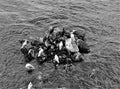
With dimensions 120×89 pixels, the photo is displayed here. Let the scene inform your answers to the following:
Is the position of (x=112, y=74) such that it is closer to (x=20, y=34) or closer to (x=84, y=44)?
(x=84, y=44)

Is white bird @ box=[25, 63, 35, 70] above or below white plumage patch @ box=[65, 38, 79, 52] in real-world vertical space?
below

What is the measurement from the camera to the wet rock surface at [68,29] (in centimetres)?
1830

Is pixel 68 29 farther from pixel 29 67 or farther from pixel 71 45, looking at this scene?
pixel 29 67

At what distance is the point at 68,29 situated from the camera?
2670cm

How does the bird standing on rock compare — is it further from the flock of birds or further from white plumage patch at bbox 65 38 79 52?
white plumage patch at bbox 65 38 79 52

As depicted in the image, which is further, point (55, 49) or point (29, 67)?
point (55, 49)

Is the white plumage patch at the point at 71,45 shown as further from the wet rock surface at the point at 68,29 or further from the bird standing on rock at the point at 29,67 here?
the bird standing on rock at the point at 29,67

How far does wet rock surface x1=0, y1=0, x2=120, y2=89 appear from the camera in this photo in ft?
60.0

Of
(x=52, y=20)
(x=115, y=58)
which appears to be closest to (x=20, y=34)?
(x=52, y=20)

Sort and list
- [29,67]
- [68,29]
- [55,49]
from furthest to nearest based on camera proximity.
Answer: [68,29] < [55,49] < [29,67]

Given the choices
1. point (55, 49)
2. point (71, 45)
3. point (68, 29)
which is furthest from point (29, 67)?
point (68, 29)

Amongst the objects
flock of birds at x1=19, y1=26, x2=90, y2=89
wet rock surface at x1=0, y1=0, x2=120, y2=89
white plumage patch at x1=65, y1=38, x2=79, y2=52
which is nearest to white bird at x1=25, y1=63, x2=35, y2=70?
flock of birds at x1=19, y1=26, x2=90, y2=89

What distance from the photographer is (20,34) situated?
25.5 meters

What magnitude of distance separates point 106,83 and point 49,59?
669 centimetres
